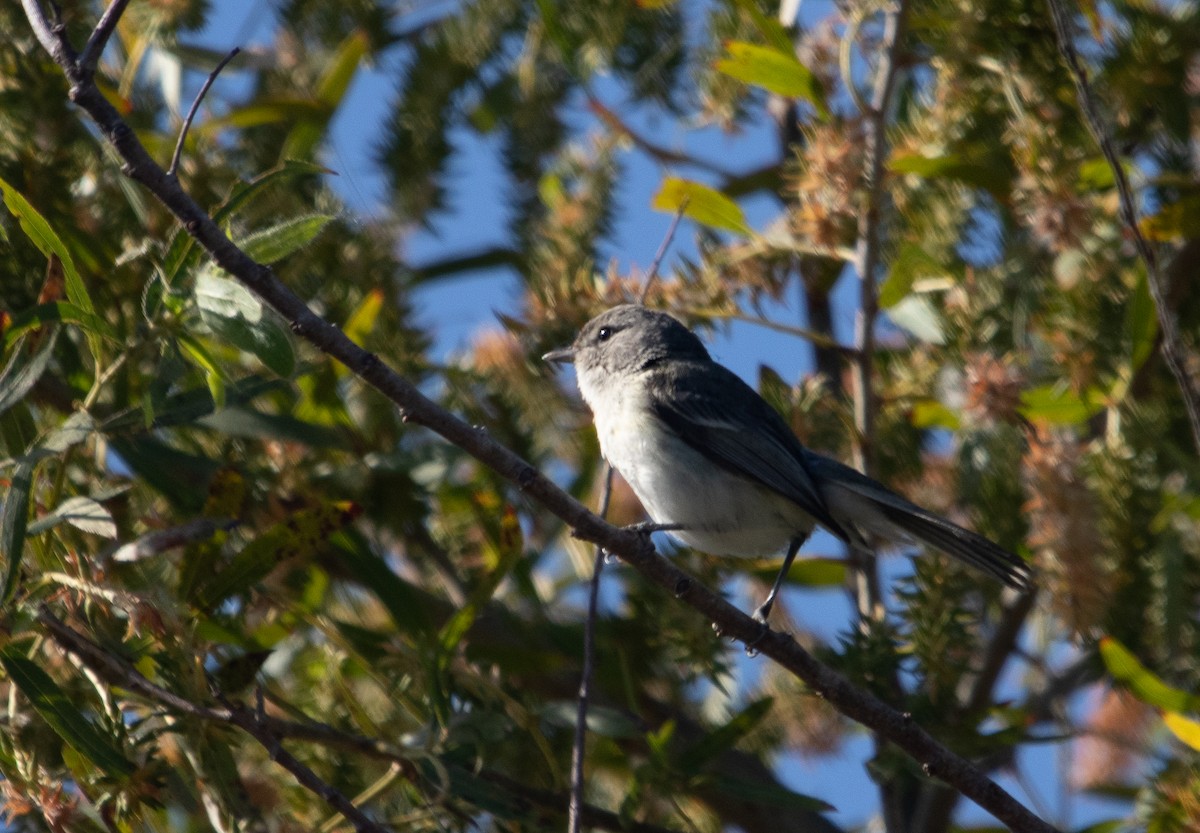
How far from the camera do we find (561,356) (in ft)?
11.1

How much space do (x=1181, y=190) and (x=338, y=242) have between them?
1.97 m

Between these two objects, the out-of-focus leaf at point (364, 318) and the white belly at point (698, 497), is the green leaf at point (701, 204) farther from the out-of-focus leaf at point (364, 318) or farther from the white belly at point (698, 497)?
the out-of-focus leaf at point (364, 318)

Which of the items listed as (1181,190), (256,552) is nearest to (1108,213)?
(1181,190)

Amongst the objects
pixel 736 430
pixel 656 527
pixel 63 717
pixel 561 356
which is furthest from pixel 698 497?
pixel 63 717

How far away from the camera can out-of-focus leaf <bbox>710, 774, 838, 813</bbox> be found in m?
2.71

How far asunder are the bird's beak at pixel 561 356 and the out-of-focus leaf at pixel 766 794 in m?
1.07

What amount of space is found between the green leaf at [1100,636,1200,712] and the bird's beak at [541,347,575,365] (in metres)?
1.42

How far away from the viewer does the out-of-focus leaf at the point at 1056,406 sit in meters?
2.99

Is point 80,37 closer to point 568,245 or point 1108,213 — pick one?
point 568,245

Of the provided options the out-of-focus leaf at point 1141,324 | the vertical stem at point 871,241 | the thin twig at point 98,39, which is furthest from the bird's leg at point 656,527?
the thin twig at point 98,39

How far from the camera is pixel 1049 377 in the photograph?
3092 millimetres

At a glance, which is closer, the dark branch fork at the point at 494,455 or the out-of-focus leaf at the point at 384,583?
the dark branch fork at the point at 494,455

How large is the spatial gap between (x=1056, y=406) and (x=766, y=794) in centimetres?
107

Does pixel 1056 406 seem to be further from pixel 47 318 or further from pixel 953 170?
pixel 47 318
